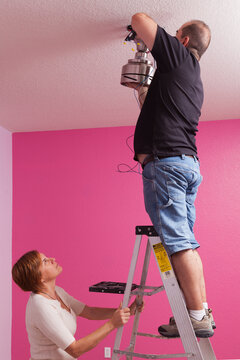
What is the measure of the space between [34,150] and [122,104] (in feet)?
4.67

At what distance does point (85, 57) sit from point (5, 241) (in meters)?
2.51

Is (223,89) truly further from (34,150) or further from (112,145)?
(34,150)

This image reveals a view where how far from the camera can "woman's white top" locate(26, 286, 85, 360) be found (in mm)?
1998

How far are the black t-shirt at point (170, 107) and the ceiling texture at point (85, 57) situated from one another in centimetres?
67

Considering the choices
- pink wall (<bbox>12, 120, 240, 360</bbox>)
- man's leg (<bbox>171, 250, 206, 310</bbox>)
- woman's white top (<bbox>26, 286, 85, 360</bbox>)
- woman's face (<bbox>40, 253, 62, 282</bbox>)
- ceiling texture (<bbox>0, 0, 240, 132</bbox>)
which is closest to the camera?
man's leg (<bbox>171, 250, 206, 310</bbox>)

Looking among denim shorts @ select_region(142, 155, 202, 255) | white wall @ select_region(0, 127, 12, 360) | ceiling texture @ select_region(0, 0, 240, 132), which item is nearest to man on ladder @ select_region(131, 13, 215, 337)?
denim shorts @ select_region(142, 155, 202, 255)

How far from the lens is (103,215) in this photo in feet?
15.4

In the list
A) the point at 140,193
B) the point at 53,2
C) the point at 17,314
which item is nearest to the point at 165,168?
the point at 53,2

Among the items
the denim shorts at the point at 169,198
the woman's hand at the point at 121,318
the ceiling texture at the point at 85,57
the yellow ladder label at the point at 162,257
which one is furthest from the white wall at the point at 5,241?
the denim shorts at the point at 169,198

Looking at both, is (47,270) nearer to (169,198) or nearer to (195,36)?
(169,198)

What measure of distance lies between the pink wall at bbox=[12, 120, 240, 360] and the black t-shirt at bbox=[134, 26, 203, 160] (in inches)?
110

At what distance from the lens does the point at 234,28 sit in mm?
2568

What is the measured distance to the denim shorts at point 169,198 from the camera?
5.66 feet

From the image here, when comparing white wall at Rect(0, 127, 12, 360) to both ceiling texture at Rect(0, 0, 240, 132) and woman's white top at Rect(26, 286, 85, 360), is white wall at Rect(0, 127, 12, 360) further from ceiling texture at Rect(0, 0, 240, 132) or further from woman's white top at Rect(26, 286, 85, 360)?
woman's white top at Rect(26, 286, 85, 360)
